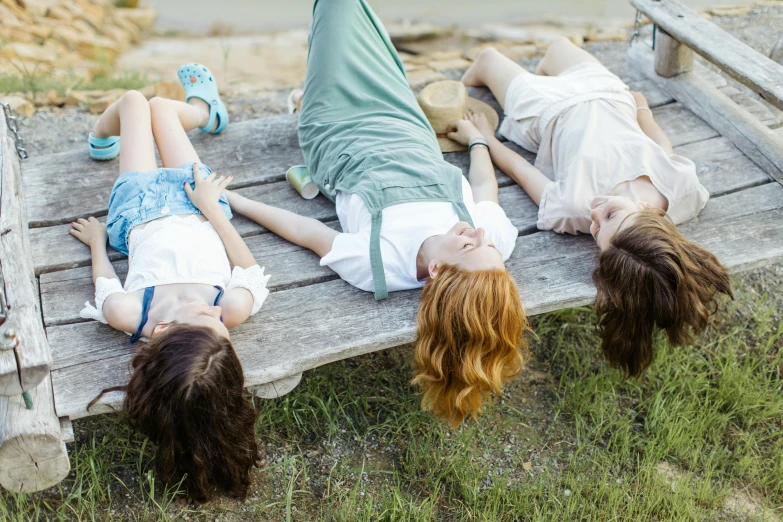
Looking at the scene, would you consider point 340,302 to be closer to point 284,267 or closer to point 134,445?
point 284,267

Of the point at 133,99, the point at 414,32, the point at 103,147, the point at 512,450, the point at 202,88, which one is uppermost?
the point at 133,99

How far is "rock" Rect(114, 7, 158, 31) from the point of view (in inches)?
306

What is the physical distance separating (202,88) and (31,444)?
2.00 meters

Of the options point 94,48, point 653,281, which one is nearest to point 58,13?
point 94,48

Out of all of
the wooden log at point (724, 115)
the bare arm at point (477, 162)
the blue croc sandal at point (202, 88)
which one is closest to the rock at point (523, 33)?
the wooden log at point (724, 115)

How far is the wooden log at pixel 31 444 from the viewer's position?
6.88 ft

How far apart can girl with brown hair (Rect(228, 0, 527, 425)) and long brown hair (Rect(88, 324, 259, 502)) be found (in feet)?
2.16

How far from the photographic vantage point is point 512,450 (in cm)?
286

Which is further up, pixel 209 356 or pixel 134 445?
pixel 209 356

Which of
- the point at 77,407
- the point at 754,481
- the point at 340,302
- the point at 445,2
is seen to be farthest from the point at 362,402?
the point at 445,2

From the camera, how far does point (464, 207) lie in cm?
289

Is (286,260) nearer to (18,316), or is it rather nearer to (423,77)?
(18,316)

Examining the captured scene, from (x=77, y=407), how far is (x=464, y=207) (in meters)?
1.61

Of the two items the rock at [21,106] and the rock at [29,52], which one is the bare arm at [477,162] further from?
the rock at [29,52]
